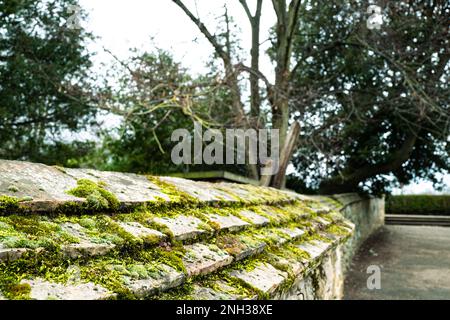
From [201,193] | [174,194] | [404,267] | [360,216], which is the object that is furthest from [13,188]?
[360,216]

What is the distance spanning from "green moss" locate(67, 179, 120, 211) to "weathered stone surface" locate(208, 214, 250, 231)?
65 cm

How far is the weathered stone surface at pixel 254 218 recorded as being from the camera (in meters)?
2.61

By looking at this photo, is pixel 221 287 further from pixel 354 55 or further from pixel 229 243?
pixel 354 55

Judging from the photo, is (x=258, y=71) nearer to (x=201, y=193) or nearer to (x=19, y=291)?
(x=201, y=193)

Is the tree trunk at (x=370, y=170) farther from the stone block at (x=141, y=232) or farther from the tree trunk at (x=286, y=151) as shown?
the stone block at (x=141, y=232)

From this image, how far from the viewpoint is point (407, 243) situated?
13555 millimetres

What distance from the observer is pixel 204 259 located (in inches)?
64.8

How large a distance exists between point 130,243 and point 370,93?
12.1 meters

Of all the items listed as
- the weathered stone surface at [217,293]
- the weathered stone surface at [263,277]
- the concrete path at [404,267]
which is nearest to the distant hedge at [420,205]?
the concrete path at [404,267]

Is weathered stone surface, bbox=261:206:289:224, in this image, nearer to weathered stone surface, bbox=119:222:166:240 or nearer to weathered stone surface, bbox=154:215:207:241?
weathered stone surface, bbox=154:215:207:241

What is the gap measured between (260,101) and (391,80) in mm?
5203

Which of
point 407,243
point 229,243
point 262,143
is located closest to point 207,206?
point 229,243

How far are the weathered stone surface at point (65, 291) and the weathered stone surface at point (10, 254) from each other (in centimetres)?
8
